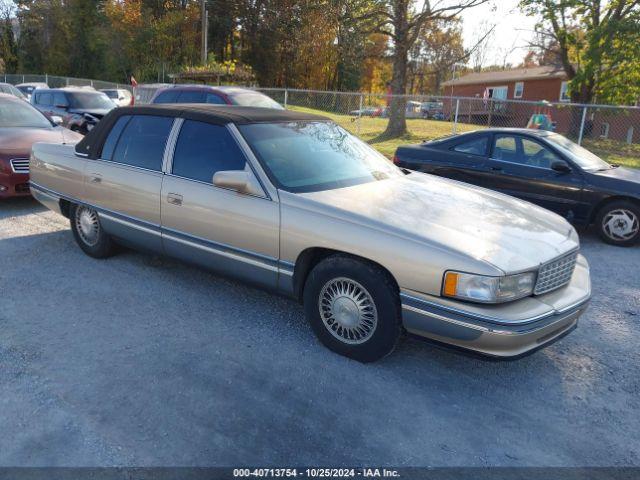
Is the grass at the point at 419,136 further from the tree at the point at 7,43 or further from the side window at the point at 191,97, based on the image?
the tree at the point at 7,43

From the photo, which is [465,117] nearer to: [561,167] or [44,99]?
[44,99]

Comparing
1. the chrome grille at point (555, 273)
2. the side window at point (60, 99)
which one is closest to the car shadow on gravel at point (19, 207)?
the chrome grille at point (555, 273)

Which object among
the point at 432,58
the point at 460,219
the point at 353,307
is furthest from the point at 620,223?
the point at 432,58

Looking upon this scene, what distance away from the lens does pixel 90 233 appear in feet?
17.7

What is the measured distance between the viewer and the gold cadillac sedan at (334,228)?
10.4ft

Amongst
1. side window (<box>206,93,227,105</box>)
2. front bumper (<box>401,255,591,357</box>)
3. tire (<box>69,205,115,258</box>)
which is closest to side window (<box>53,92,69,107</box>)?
side window (<box>206,93,227,105</box>)

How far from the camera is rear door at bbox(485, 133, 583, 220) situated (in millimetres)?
7027

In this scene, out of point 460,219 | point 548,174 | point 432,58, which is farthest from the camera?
point 432,58

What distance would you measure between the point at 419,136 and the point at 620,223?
13.0m

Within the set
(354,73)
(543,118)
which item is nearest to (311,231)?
(543,118)

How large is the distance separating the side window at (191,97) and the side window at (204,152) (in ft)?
23.5

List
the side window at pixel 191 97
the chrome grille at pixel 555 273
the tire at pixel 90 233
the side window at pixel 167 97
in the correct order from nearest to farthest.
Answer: the chrome grille at pixel 555 273 → the tire at pixel 90 233 → the side window at pixel 191 97 → the side window at pixel 167 97

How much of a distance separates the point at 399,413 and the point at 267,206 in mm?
1674

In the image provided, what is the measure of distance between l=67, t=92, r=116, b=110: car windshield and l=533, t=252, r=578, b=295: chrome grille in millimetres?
13825
